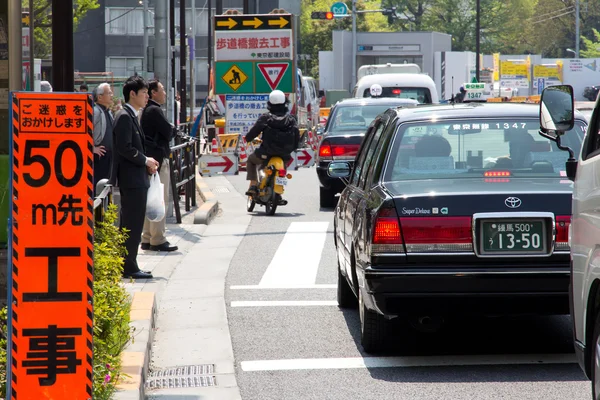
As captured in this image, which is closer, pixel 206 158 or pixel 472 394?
pixel 472 394

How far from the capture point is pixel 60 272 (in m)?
4.46

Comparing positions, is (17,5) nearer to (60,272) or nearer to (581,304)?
(60,272)

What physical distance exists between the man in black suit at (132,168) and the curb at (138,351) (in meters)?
1.65

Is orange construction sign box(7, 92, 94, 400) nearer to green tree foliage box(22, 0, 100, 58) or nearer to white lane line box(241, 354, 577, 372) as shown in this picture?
white lane line box(241, 354, 577, 372)

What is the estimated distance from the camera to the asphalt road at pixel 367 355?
20.8ft

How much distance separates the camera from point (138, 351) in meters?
6.64

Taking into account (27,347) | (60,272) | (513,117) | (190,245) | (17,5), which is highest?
(17,5)

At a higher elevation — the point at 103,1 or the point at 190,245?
the point at 103,1

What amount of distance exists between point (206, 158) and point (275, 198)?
2.74m

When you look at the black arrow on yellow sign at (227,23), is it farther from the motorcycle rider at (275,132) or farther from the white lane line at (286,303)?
the white lane line at (286,303)

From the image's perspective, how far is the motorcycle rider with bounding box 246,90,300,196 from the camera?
53.5 feet

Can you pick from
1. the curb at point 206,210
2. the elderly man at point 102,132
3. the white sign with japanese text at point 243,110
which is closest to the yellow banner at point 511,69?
the white sign with japanese text at point 243,110

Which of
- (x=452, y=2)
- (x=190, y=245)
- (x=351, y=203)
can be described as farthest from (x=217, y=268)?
(x=452, y=2)

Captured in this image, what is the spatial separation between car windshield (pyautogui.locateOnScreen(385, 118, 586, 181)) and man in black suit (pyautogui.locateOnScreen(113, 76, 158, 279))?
335 cm
